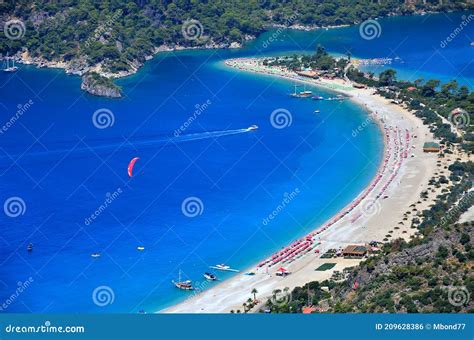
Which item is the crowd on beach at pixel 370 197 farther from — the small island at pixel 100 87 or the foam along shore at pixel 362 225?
the small island at pixel 100 87

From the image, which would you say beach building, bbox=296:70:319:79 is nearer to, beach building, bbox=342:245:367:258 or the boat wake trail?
the boat wake trail

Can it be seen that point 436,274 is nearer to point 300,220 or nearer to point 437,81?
point 300,220

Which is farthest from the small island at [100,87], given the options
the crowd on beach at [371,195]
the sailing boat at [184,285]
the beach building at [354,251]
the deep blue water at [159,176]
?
the sailing boat at [184,285]

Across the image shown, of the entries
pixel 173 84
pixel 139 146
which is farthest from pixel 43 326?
pixel 173 84

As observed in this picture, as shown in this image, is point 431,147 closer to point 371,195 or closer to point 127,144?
point 371,195

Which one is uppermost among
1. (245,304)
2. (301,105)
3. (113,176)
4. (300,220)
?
(301,105)

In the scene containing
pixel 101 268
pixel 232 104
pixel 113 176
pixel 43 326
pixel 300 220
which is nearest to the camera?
pixel 43 326

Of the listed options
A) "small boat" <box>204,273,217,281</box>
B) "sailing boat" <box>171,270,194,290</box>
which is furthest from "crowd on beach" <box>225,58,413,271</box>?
→ "sailing boat" <box>171,270,194,290</box>
